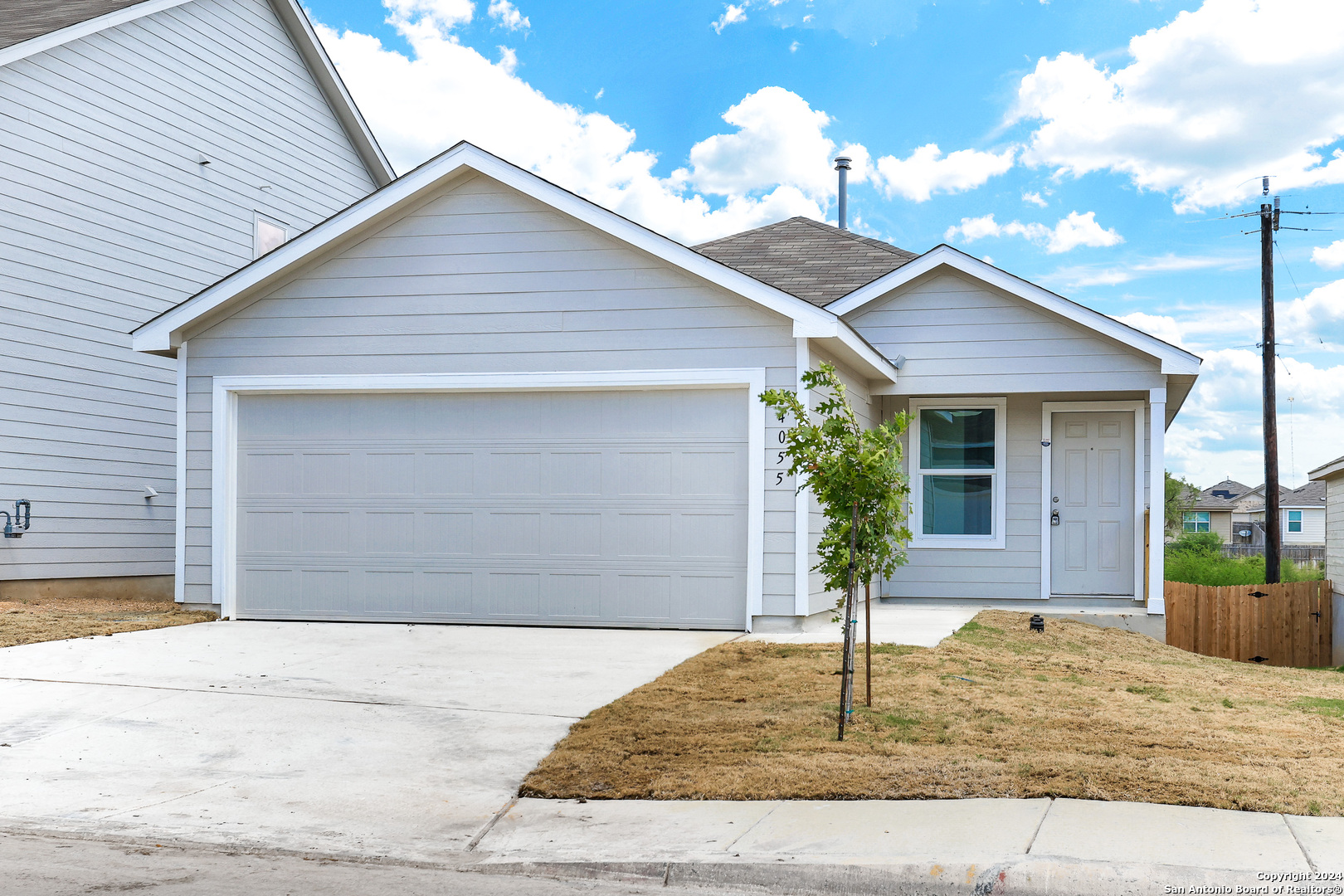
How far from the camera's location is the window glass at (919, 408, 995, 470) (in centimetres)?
1345

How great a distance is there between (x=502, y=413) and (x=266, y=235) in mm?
8107

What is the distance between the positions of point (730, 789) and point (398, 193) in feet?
24.6

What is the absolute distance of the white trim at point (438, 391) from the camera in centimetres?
1023

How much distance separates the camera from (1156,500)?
12.6 m

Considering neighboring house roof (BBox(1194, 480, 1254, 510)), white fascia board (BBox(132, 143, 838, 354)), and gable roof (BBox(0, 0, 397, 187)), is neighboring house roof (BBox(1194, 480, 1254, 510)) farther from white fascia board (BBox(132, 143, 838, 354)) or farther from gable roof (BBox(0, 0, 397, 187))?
white fascia board (BBox(132, 143, 838, 354))

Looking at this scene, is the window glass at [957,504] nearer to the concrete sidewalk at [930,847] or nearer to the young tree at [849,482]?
the young tree at [849,482]

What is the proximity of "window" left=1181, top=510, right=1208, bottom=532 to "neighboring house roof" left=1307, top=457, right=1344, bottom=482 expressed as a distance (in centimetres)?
3019

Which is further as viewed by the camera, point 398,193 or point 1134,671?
point 398,193

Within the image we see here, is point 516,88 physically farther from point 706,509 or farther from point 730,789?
point 730,789

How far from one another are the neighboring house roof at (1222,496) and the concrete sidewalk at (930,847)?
1953 inches

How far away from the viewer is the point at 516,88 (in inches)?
962

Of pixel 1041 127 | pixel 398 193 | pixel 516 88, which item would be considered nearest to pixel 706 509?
pixel 398 193

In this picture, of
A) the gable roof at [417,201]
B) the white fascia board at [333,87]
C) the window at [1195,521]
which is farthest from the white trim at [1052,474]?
the window at [1195,521]

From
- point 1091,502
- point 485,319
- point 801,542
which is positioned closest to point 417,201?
point 485,319
